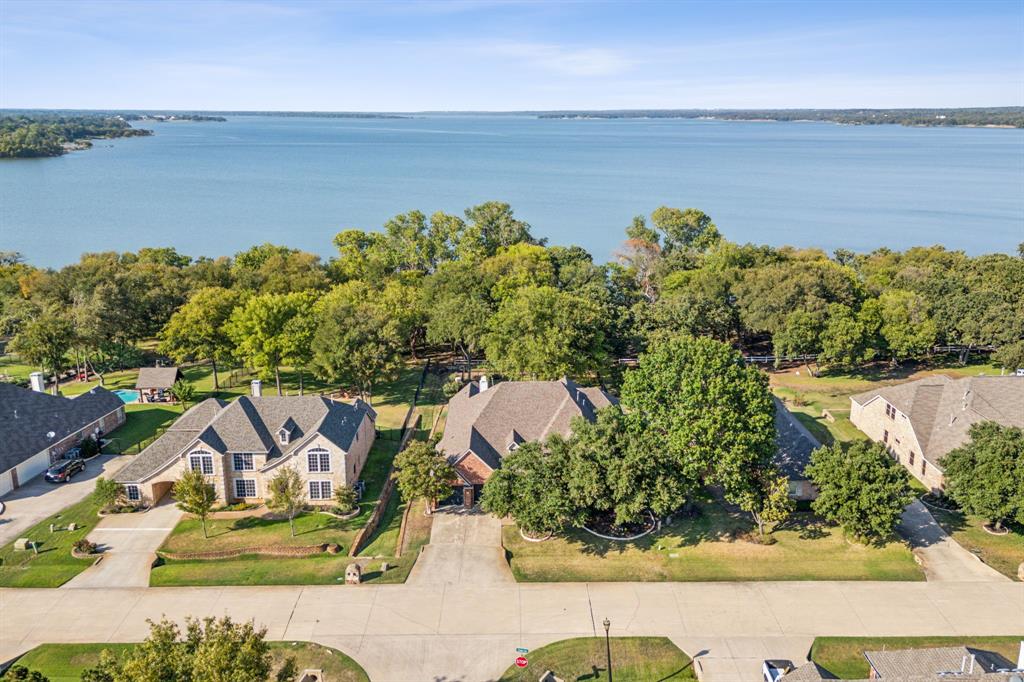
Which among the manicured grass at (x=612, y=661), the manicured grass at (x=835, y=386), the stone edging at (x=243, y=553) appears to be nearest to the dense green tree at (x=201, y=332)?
the stone edging at (x=243, y=553)

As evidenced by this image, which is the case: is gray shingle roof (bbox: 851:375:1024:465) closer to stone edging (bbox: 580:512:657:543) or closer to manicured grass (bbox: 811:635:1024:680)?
manicured grass (bbox: 811:635:1024:680)

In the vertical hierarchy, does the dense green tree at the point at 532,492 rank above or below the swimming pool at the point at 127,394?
above

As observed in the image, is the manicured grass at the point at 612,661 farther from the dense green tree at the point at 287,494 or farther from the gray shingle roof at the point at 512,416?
the dense green tree at the point at 287,494

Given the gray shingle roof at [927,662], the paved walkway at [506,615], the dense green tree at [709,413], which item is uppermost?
the dense green tree at [709,413]

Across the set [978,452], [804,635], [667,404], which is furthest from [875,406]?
[804,635]

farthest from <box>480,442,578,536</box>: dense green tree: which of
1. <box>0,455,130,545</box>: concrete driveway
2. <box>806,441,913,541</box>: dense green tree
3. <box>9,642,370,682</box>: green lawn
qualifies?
<box>0,455,130,545</box>: concrete driveway

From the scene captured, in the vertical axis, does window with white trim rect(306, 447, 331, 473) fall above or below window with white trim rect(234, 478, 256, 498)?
above

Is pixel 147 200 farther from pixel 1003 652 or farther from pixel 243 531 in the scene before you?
pixel 1003 652
